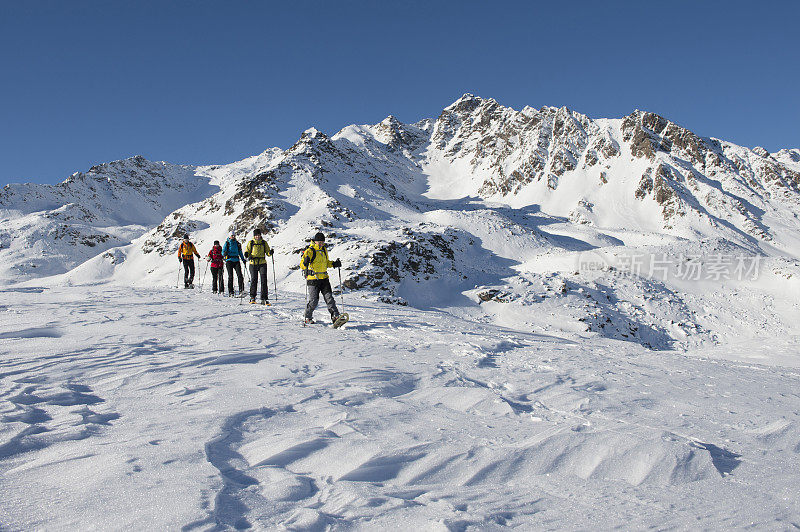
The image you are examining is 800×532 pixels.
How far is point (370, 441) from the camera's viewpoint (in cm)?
308

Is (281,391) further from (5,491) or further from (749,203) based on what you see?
(749,203)

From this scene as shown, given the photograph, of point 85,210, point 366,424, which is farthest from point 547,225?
point 85,210

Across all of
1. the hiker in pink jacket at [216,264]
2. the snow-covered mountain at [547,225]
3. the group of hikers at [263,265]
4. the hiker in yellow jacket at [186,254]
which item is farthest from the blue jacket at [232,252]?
the snow-covered mountain at [547,225]

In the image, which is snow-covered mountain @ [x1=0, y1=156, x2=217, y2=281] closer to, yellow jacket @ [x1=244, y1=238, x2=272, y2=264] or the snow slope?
yellow jacket @ [x1=244, y1=238, x2=272, y2=264]

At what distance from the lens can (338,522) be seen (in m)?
2.11

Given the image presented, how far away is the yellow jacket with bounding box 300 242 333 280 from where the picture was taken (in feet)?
29.9

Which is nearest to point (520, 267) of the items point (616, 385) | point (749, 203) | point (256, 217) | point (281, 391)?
point (256, 217)

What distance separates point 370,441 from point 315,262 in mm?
6475

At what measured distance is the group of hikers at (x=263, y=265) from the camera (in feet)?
29.9

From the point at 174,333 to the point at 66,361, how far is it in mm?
2228

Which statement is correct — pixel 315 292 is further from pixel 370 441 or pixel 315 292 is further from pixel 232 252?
pixel 370 441

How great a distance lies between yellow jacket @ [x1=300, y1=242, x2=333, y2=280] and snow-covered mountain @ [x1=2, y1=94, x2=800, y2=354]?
37.9 feet

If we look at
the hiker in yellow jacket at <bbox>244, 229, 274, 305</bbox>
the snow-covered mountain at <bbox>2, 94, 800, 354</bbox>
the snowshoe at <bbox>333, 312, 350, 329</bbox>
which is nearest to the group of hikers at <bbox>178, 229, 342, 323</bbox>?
the hiker in yellow jacket at <bbox>244, 229, 274, 305</bbox>

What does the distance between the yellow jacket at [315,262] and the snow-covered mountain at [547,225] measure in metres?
11.6
